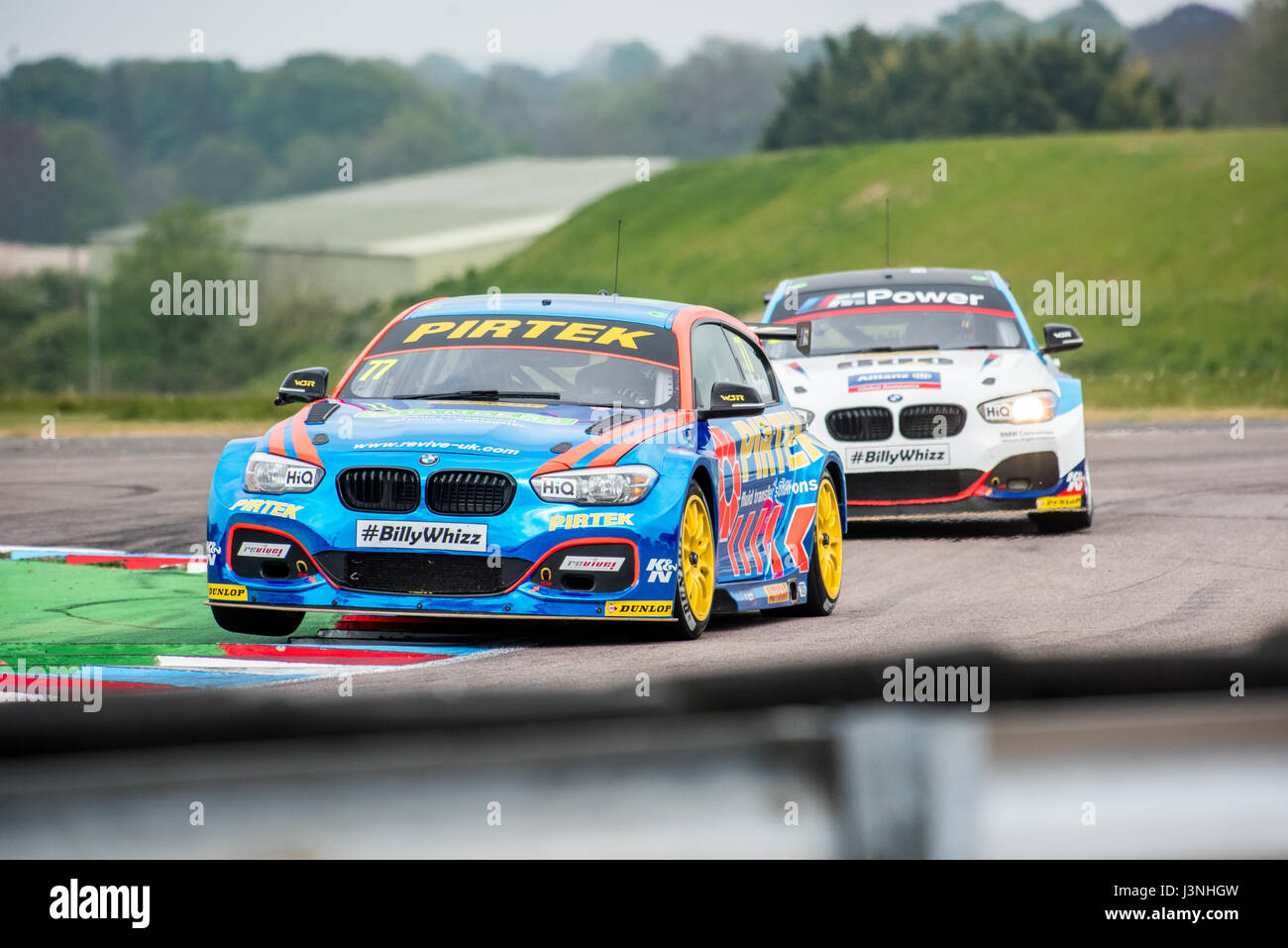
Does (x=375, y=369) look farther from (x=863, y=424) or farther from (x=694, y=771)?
(x=694, y=771)

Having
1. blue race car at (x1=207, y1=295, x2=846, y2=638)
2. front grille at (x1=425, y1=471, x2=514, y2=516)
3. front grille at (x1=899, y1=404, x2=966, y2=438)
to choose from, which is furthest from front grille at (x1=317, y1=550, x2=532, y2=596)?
front grille at (x1=899, y1=404, x2=966, y2=438)

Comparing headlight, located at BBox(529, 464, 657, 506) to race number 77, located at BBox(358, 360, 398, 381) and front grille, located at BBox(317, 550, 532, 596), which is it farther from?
race number 77, located at BBox(358, 360, 398, 381)

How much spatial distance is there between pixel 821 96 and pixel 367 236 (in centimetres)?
3590

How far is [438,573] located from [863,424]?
6170 mm

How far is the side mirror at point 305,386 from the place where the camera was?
9242 millimetres

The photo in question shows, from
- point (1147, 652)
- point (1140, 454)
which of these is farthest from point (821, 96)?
point (1147, 652)

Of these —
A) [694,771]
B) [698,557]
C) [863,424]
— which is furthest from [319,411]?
[694,771]

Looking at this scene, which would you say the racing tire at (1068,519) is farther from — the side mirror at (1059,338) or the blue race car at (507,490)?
the blue race car at (507,490)

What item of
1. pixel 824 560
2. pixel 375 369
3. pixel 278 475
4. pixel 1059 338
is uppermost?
pixel 1059 338

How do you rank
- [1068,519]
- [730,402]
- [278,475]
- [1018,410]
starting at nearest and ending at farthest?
[278,475], [730,402], [1018,410], [1068,519]

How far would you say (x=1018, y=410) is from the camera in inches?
552

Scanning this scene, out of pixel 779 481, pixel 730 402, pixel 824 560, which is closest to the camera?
pixel 730 402

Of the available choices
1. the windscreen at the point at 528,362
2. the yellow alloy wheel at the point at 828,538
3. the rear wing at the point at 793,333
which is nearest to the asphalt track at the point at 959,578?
the yellow alloy wheel at the point at 828,538

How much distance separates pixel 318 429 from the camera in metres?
8.74
